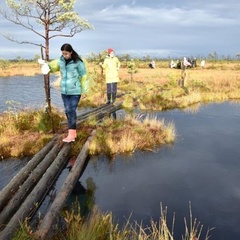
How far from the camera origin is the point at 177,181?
770 centimetres

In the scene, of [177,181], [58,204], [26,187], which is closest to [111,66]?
[177,181]

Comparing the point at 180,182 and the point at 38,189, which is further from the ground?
the point at 38,189

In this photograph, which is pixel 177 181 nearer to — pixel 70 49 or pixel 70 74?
pixel 70 74

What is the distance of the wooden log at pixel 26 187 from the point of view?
531 cm

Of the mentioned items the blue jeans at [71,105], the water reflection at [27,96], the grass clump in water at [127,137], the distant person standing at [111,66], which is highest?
the distant person standing at [111,66]

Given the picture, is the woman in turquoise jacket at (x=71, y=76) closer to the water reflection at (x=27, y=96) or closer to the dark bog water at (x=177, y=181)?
the dark bog water at (x=177, y=181)

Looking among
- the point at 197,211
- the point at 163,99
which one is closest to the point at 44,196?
the point at 197,211

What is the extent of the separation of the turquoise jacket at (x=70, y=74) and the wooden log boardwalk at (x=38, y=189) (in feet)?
4.99

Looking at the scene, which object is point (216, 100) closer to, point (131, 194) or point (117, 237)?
point (131, 194)

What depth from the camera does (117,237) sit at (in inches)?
185

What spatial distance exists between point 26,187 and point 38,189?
1.27ft

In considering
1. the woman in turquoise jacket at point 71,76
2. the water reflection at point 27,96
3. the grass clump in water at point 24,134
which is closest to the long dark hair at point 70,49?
the woman in turquoise jacket at point 71,76

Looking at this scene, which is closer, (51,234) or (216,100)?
(51,234)

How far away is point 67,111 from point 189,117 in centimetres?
787
